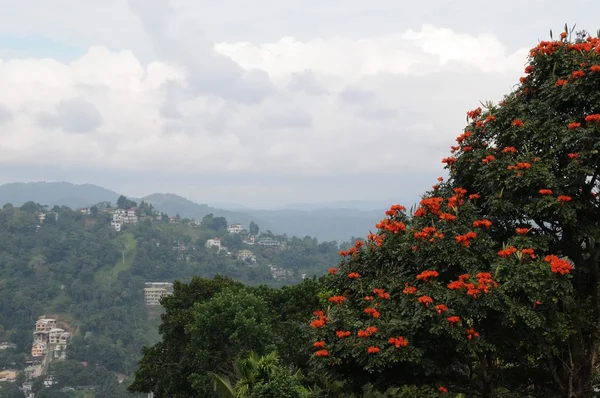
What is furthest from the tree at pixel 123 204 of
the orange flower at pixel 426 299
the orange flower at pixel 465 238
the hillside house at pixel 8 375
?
the orange flower at pixel 426 299

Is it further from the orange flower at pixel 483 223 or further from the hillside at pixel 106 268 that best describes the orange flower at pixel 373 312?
the hillside at pixel 106 268

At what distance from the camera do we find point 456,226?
7.89 metres

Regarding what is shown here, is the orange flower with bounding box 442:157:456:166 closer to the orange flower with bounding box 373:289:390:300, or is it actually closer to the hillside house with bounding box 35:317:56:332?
the orange flower with bounding box 373:289:390:300

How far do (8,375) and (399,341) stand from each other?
88865mm

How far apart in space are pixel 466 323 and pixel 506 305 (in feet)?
1.68

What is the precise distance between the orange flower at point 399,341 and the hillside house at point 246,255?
149957 mm

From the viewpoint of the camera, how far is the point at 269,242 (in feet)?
600

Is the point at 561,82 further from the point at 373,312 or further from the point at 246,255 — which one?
the point at 246,255

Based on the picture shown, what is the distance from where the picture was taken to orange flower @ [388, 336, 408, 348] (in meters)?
7.31

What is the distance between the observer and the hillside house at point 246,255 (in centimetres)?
15770

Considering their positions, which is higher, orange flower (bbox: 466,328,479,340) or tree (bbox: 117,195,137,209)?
tree (bbox: 117,195,137,209)

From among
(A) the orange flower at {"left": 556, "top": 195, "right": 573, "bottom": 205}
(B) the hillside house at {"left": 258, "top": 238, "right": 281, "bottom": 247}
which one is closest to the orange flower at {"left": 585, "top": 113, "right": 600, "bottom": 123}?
(A) the orange flower at {"left": 556, "top": 195, "right": 573, "bottom": 205}

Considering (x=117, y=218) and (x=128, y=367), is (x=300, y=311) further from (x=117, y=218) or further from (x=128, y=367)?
(x=117, y=218)

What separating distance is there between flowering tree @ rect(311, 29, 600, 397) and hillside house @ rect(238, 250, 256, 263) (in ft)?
488
